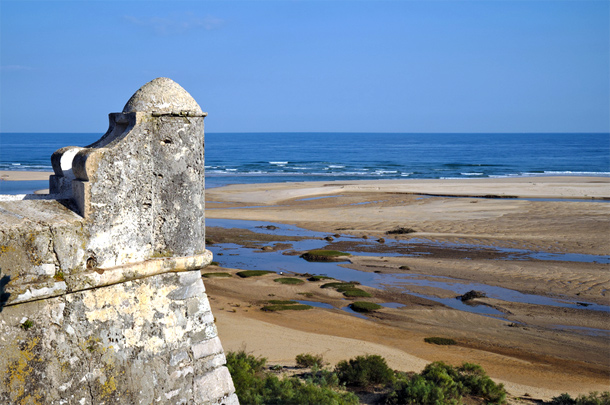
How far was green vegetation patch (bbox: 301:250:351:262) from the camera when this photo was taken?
61.9 ft

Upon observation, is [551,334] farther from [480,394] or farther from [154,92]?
[154,92]

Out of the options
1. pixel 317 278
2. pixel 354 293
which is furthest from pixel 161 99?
pixel 317 278

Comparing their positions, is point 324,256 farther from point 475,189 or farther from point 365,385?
point 475,189

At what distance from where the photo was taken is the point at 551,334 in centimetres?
1194

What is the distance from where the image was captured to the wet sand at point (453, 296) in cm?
1055

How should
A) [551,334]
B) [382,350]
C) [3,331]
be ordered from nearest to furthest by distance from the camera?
[3,331] < [382,350] < [551,334]

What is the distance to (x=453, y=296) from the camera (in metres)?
14.6

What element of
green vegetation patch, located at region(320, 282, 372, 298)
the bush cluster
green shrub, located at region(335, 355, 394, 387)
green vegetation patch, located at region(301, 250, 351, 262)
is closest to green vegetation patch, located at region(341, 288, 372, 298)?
green vegetation patch, located at region(320, 282, 372, 298)

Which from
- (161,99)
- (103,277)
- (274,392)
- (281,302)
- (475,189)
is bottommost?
(281,302)

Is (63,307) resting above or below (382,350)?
above

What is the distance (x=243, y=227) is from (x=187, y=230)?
842 inches

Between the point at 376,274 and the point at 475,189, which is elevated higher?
the point at 475,189

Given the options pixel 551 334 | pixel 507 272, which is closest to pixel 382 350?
pixel 551 334

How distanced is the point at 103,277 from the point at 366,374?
6.50 metres
